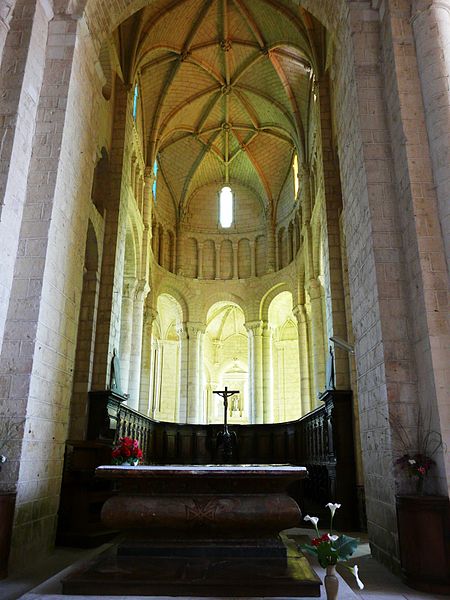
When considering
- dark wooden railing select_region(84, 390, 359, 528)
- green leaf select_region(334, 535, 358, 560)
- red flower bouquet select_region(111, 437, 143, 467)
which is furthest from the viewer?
dark wooden railing select_region(84, 390, 359, 528)

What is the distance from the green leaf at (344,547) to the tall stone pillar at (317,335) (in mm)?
12060

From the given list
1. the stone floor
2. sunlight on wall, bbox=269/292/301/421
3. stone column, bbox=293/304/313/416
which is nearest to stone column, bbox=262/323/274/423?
stone column, bbox=293/304/313/416

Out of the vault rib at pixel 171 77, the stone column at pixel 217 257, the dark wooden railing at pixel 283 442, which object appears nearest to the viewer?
→ the dark wooden railing at pixel 283 442

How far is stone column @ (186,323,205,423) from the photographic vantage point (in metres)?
22.0

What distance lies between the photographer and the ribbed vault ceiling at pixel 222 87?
649 inches

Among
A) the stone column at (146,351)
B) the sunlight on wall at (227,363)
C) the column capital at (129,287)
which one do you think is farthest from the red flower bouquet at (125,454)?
the sunlight on wall at (227,363)

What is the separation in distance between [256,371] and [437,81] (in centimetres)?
1669

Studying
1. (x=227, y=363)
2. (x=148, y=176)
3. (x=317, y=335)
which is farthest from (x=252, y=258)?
(x=227, y=363)

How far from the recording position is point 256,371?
22.5 meters

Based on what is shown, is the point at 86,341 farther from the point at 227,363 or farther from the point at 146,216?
the point at 227,363

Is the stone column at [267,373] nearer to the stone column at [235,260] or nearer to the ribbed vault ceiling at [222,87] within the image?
the stone column at [235,260]

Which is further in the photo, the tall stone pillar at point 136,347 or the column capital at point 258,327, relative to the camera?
the column capital at point 258,327

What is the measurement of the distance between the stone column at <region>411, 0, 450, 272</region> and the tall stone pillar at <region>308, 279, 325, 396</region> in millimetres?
10298

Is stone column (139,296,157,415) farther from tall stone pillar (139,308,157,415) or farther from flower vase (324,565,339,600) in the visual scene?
flower vase (324,565,339,600)
